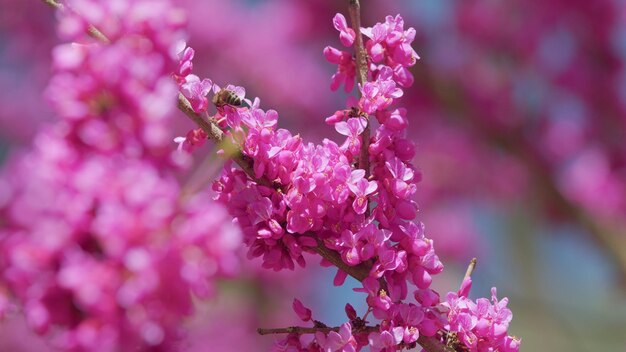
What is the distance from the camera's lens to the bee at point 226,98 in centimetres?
111

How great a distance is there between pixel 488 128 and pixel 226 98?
8.84 feet

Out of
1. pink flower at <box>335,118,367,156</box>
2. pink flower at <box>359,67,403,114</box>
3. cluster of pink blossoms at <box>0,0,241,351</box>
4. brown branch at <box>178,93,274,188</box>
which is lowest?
cluster of pink blossoms at <box>0,0,241,351</box>

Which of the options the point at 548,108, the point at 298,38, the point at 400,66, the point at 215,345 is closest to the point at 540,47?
the point at 548,108

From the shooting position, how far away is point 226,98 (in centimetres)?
111

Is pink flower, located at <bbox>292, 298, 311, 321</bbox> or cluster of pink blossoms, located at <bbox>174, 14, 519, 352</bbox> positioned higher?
cluster of pink blossoms, located at <bbox>174, 14, 519, 352</bbox>

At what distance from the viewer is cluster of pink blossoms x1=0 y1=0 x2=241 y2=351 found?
78 centimetres

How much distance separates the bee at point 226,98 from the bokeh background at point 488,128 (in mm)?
2207

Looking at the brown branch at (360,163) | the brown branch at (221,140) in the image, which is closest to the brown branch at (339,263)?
the brown branch at (360,163)

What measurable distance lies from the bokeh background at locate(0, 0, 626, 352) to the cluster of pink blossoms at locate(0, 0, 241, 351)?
2.39 meters

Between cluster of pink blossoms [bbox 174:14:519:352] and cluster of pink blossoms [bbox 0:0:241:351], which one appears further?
cluster of pink blossoms [bbox 174:14:519:352]

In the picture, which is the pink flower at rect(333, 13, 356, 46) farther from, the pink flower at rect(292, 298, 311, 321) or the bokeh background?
the bokeh background

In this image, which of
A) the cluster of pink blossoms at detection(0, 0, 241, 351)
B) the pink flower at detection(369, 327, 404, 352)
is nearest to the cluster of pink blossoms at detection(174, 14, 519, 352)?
the pink flower at detection(369, 327, 404, 352)

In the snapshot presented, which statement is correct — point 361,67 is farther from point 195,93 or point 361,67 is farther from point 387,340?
point 387,340

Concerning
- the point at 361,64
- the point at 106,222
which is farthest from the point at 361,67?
the point at 106,222
